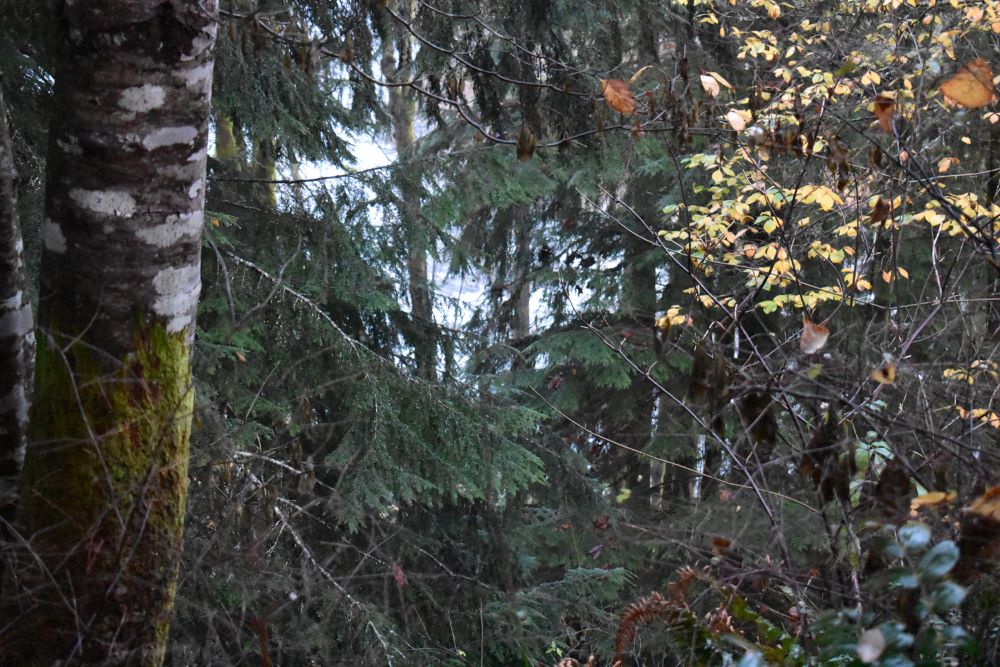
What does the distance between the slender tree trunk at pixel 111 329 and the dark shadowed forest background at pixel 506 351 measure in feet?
0.03

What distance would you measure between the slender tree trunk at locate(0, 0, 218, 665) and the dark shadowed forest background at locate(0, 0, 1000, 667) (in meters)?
0.01

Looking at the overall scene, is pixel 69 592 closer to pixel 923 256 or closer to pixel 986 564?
pixel 986 564

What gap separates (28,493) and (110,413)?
0.28 m

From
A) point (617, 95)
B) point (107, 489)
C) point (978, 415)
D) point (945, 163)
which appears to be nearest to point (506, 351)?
point (945, 163)

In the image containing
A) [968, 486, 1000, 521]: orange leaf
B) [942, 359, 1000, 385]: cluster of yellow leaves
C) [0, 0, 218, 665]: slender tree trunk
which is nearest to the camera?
[968, 486, 1000, 521]: orange leaf

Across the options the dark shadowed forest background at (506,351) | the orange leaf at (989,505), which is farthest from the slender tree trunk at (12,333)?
the orange leaf at (989,505)

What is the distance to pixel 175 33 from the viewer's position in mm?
1843

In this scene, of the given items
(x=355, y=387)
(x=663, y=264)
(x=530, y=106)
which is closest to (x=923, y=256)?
(x=663, y=264)

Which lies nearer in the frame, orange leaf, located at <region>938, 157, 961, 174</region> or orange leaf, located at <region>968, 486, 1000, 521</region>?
orange leaf, located at <region>968, 486, 1000, 521</region>

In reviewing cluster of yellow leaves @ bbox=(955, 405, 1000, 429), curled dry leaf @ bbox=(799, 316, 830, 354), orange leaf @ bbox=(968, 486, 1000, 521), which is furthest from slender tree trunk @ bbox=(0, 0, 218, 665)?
cluster of yellow leaves @ bbox=(955, 405, 1000, 429)

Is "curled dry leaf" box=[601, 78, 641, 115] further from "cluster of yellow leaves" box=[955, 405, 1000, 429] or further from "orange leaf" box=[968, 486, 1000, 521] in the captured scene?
"orange leaf" box=[968, 486, 1000, 521]

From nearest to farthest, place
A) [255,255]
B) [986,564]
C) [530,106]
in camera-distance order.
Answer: [986,564] → [530,106] → [255,255]

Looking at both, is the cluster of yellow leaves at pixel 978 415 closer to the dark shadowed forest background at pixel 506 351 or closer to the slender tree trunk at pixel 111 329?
the dark shadowed forest background at pixel 506 351

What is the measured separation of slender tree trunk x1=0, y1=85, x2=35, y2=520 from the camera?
7.30ft
